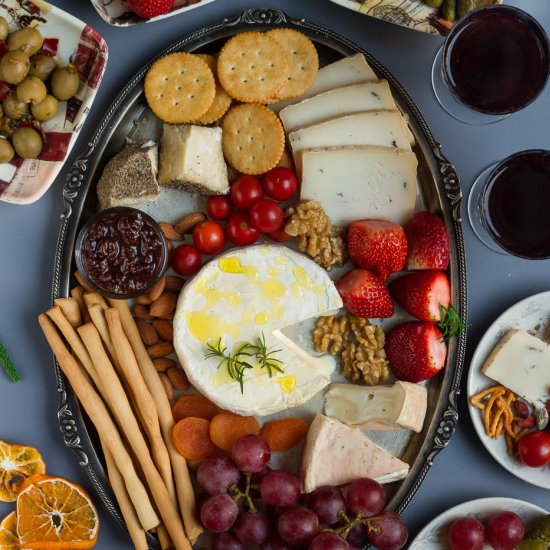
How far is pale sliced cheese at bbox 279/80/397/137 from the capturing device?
227 cm

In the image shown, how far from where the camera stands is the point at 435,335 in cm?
Result: 228

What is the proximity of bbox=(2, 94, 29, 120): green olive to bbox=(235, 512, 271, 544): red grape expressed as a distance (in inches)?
51.2

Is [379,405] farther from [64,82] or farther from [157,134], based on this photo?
[64,82]

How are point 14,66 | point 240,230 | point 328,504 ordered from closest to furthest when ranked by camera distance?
point 14,66 < point 328,504 < point 240,230

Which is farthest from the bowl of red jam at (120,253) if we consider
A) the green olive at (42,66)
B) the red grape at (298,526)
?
the red grape at (298,526)

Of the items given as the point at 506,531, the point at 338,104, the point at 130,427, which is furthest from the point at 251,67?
the point at 506,531

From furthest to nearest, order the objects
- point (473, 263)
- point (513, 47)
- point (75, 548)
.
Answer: point (473, 263)
point (75, 548)
point (513, 47)

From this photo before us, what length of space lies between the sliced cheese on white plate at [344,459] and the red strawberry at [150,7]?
4.08 ft

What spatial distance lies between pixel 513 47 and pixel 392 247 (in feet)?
2.11

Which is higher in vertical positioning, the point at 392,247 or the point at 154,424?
the point at 392,247

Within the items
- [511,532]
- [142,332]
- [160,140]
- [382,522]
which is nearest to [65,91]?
[160,140]

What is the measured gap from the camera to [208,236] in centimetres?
226

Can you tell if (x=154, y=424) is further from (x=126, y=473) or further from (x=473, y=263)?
(x=473, y=263)

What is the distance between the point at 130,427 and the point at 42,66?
105 centimetres
